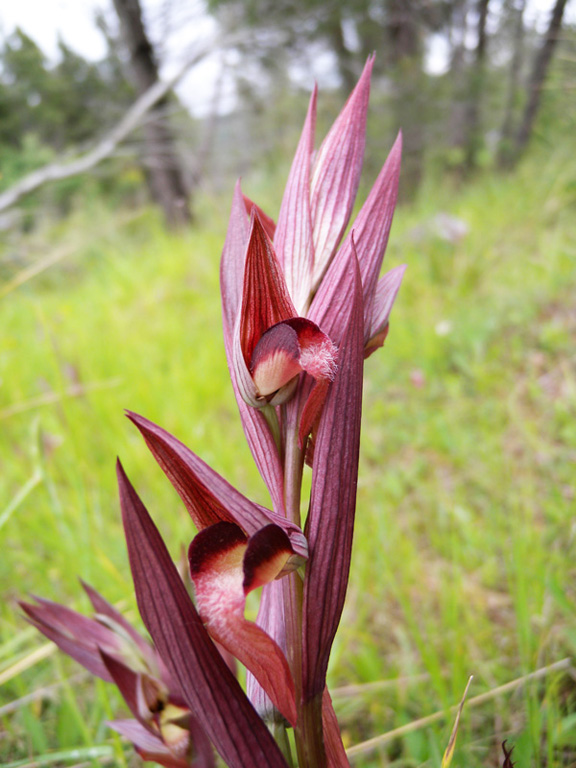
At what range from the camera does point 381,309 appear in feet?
1.21

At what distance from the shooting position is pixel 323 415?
32cm

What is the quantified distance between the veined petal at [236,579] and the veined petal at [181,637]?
0.7 inches

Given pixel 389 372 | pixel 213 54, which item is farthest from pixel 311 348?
pixel 213 54

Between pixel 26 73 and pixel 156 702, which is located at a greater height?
pixel 26 73

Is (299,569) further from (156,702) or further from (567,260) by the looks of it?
(567,260)

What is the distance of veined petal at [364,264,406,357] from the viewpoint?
37 centimetres

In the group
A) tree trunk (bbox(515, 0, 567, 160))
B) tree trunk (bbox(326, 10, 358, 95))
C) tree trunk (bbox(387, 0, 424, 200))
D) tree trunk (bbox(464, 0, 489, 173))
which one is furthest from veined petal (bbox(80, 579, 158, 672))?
tree trunk (bbox(464, 0, 489, 173))

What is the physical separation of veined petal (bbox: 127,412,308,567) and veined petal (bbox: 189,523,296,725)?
11 millimetres

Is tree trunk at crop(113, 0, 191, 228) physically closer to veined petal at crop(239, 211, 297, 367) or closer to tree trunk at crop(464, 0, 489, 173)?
tree trunk at crop(464, 0, 489, 173)

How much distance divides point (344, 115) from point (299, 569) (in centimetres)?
33

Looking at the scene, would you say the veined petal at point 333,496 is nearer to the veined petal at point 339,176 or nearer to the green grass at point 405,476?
the veined petal at point 339,176

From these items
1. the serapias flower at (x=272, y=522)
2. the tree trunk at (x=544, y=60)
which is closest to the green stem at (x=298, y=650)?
the serapias flower at (x=272, y=522)

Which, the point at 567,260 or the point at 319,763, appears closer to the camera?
the point at 319,763

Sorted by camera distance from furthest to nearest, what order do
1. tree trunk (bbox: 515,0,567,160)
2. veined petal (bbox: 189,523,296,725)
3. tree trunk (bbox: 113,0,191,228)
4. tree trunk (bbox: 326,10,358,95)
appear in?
tree trunk (bbox: 326,10,358,95)
tree trunk (bbox: 113,0,191,228)
tree trunk (bbox: 515,0,567,160)
veined petal (bbox: 189,523,296,725)
